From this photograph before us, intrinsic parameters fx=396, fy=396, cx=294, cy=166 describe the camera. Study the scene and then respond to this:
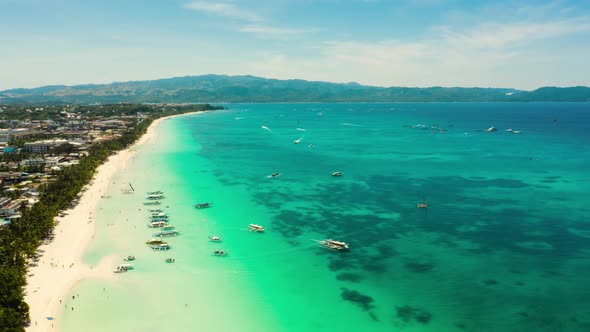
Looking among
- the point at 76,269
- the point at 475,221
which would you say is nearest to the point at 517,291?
the point at 475,221

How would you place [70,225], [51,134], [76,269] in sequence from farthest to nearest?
[51,134] → [70,225] → [76,269]

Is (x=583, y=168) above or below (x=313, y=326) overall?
above

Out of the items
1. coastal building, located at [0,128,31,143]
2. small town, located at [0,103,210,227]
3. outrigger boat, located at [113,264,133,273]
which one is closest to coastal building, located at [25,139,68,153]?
small town, located at [0,103,210,227]

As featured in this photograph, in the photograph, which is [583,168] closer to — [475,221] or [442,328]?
[475,221]

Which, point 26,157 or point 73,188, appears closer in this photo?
point 73,188

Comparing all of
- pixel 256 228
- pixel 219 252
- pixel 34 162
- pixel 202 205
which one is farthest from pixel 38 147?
pixel 219 252

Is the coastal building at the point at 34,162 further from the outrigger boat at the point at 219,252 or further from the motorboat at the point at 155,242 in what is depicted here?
the outrigger boat at the point at 219,252

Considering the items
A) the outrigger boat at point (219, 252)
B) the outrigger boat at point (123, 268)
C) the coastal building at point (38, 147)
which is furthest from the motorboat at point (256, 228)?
the coastal building at point (38, 147)
